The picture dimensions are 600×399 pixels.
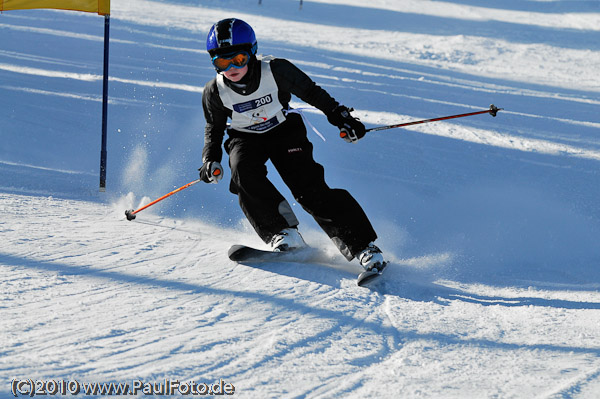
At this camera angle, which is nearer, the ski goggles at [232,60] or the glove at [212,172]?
the ski goggles at [232,60]

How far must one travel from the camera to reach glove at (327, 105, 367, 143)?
13.8 feet

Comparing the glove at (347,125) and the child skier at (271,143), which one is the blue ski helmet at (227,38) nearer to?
the child skier at (271,143)

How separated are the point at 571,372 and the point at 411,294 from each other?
112 cm

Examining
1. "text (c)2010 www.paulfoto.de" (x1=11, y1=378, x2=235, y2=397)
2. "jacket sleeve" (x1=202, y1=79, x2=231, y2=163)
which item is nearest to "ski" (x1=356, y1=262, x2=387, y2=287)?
"jacket sleeve" (x1=202, y1=79, x2=231, y2=163)

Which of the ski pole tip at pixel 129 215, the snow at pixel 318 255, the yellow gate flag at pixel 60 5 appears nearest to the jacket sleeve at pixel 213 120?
the snow at pixel 318 255

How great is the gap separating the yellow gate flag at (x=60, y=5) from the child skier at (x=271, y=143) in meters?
1.53

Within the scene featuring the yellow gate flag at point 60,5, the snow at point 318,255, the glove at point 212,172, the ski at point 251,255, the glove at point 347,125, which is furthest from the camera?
the yellow gate flag at point 60,5

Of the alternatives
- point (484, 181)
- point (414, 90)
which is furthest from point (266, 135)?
point (414, 90)

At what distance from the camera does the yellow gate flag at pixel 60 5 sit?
4.96 metres

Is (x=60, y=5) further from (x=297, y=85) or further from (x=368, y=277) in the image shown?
(x=368, y=277)

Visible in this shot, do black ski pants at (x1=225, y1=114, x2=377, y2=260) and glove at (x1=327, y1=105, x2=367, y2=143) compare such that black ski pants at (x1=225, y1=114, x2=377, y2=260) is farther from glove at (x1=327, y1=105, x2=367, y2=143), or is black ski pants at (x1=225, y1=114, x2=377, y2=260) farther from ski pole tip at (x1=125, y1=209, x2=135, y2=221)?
ski pole tip at (x1=125, y1=209, x2=135, y2=221)

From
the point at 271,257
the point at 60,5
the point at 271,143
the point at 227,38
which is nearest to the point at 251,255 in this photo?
the point at 271,257

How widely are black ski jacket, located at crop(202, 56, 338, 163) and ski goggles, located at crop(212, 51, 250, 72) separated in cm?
11

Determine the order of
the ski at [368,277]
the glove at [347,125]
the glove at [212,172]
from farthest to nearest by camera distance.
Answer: the glove at [212,172] → the glove at [347,125] → the ski at [368,277]
